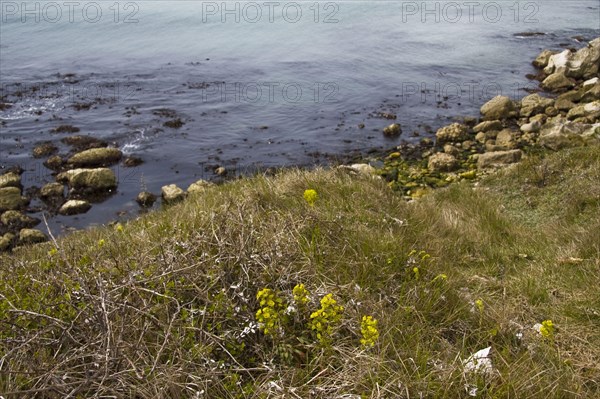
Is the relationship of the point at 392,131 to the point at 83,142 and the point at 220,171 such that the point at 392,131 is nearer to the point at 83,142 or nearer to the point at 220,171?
the point at 220,171

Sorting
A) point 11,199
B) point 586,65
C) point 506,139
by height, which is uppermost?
point 586,65

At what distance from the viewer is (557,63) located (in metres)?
21.8

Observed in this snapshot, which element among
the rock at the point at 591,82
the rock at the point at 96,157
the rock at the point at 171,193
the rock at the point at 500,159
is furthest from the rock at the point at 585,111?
the rock at the point at 96,157

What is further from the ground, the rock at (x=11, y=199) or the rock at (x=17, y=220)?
the rock at (x=11, y=199)

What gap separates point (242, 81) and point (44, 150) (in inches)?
381

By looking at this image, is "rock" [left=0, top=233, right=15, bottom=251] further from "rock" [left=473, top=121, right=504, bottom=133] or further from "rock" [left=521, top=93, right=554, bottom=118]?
"rock" [left=521, top=93, right=554, bottom=118]

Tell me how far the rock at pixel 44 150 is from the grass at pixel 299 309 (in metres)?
10.6

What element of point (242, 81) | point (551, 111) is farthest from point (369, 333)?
point (242, 81)

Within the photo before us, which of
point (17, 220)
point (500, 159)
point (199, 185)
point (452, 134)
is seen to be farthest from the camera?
point (452, 134)

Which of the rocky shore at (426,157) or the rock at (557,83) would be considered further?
the rock at (557,83)

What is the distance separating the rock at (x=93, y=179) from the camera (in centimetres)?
1299

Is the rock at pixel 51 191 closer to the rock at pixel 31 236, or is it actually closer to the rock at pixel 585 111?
the rock at pixel 31 236

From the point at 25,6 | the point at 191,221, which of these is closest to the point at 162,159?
the point at 191,221

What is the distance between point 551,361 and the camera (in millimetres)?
3295
